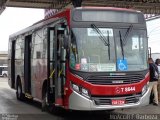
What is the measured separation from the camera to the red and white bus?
431 inches

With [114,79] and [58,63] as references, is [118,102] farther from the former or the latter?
[58,63]

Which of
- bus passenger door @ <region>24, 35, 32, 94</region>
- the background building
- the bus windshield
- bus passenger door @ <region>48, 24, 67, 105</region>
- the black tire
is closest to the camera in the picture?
the bus windshield

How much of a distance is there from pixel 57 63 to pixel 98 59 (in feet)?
4.18

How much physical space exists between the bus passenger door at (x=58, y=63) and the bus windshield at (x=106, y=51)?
1.59ft

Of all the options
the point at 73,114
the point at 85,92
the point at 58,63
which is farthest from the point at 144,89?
the point at 73,114

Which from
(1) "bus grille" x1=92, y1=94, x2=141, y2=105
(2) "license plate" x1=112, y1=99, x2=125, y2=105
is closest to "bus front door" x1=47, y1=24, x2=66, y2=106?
(1) "bus grille" x1=92, y1=94, x2=141, y2=105

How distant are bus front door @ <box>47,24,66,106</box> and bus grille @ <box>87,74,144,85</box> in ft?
3.02

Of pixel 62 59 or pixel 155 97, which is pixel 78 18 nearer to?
pixel 62 59

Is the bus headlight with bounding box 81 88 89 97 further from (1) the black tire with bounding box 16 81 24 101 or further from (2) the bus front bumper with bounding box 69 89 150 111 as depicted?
(1) the black tire with bounding box 16 81 24 101

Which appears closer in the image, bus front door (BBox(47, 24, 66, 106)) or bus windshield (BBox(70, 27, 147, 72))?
bus windshield (BBox(70, 27, 147, 72))

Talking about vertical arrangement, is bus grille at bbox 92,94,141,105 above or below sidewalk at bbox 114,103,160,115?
above

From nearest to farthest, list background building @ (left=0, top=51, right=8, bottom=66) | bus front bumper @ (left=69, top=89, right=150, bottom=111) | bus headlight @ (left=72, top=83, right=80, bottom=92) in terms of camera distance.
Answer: bus front bumper @ (left=69, top=89, right=150, bottom=111)
bus headlight @ (left=72, top=83, right=80, bottom=92)
background building @ (left=0, top=51, right=8, bottom=66)

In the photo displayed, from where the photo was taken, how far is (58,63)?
38.3 feet

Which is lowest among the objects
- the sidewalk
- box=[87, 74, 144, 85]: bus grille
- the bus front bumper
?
the sidewalk
